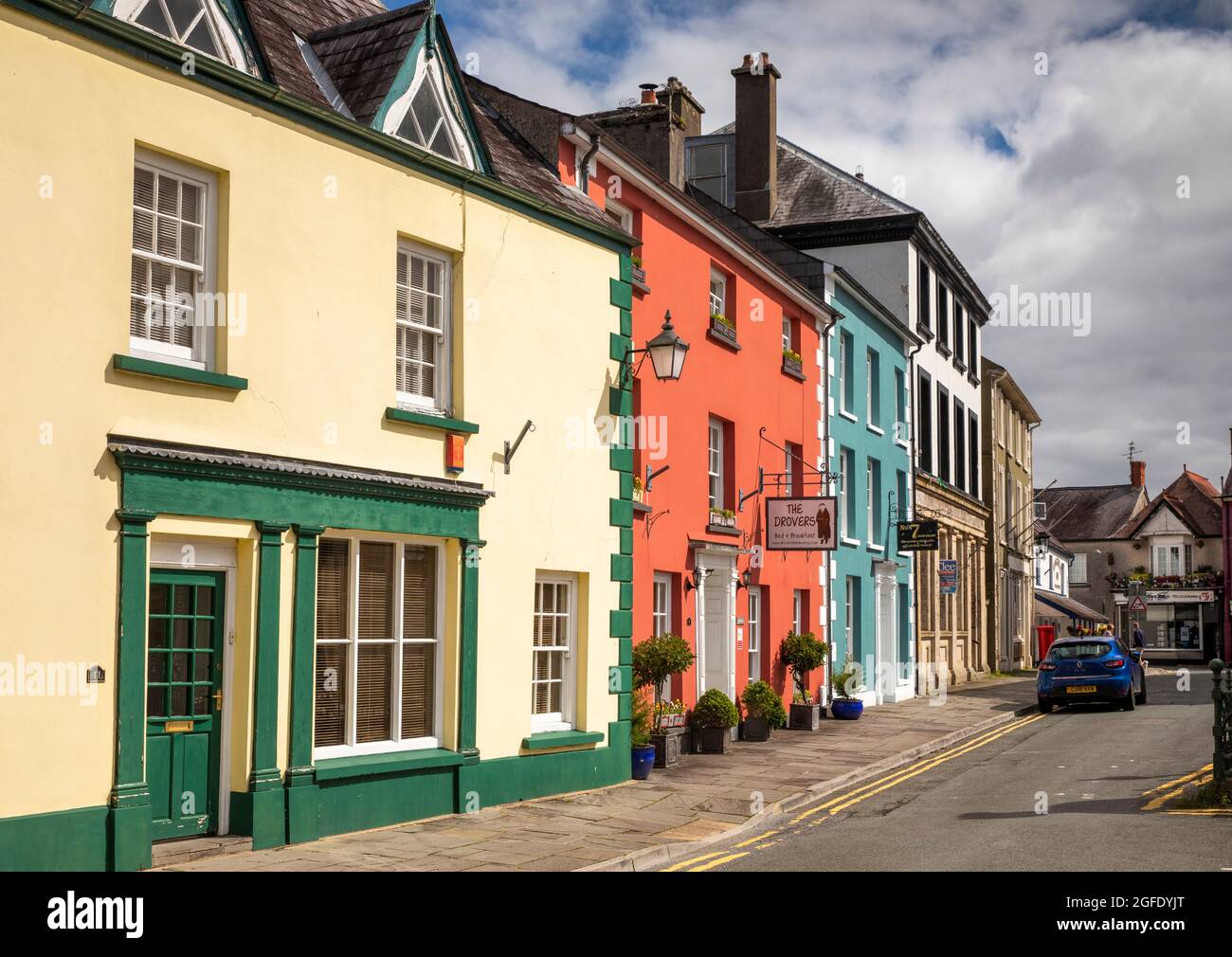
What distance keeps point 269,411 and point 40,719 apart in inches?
126

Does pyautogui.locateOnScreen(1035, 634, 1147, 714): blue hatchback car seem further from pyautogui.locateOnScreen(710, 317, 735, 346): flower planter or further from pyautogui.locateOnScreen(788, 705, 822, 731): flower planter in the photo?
pyautogui.locateOnScreen(710, 317, 735, 346): flower planter

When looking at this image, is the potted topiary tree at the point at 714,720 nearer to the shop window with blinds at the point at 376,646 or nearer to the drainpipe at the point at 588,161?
the shop window with blinds at the point at 376,646

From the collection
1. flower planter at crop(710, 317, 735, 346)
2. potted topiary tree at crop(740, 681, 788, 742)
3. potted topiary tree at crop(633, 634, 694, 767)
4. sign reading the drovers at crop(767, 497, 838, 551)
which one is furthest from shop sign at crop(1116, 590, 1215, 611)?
potted topiary tree at crop(633, 634, 694, 767)

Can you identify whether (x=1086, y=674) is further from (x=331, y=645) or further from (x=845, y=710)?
(x=331, y=645)

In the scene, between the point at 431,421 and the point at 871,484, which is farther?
the point at 871,484

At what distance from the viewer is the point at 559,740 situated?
569 inches

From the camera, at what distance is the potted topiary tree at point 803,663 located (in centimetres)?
2298

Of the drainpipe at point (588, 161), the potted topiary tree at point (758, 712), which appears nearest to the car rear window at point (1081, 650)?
the potted topiary tree at point (758, 712)

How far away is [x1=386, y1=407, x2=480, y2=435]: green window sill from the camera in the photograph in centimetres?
1245

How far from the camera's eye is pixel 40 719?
29.9ft

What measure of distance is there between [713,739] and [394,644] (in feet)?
25.1

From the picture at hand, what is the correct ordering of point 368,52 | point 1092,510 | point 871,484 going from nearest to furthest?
point 368,52 < point 871,484 < point 1092,510

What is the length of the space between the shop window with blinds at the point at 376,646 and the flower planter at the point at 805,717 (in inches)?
443

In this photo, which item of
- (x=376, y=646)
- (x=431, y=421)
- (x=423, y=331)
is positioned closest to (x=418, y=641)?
(x=376, y=646)
